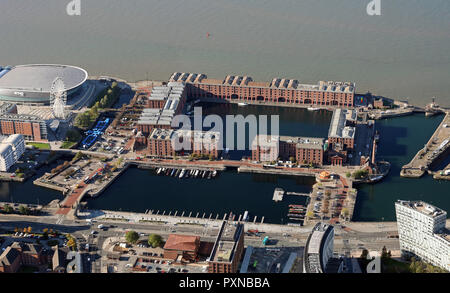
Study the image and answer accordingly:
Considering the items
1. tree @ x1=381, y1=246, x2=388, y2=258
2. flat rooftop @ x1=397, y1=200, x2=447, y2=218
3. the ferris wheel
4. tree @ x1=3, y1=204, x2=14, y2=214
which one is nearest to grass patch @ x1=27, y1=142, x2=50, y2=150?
the ferris wheel

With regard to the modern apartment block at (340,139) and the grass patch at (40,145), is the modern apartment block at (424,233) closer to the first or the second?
the modern apartment block at (340,139)

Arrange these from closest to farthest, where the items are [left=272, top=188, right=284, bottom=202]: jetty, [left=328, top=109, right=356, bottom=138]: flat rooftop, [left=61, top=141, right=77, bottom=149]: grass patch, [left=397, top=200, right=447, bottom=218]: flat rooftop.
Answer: [left=397, top=200, right=447, bottom=218]: flat rooftop
[left=272, top=188, right=284, bottom=202]: jetty
[left=328, top=109, right=356, bottom=138]: flat rooftop
[left=61, top=141, right=77, bottom=149]: grass patch

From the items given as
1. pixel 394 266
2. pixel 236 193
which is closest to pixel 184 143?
pixel 236 193

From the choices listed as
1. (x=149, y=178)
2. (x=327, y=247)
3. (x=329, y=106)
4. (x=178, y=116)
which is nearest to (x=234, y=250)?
(x=327, y=247)

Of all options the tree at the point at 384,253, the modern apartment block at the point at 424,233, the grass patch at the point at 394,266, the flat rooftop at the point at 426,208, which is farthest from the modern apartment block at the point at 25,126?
the flat rooftop at the point at 426,208

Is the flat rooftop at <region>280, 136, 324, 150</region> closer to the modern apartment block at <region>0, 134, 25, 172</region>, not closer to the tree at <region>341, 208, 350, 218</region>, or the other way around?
the tree at <region>341, 208, 350, 218</region>
